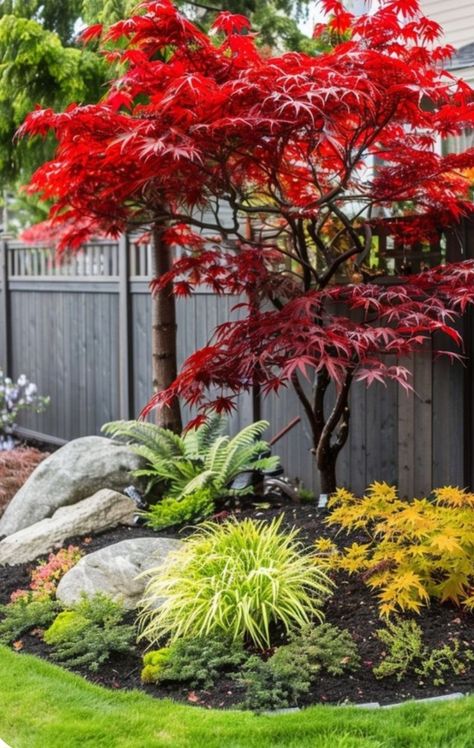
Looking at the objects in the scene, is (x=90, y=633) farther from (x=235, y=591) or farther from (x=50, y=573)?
(x=50, y=573)

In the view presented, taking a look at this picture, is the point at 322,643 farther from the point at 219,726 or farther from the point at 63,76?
the point at 63,76

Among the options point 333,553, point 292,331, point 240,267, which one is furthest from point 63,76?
point 333,553

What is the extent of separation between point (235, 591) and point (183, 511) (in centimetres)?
177

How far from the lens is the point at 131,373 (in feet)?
30.0

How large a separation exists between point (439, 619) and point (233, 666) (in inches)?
37.3

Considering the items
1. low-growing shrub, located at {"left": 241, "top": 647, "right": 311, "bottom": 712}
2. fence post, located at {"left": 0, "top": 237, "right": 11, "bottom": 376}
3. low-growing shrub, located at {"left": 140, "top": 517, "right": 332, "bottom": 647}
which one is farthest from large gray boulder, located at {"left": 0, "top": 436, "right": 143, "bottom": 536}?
fence post, located at {"left": 0, "top": 237, "right": 11, "bottom": 376}

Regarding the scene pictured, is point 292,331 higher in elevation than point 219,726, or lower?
higher

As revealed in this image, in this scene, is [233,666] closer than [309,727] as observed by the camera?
No

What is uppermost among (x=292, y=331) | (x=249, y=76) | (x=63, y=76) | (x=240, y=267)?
(x=63, y=76)

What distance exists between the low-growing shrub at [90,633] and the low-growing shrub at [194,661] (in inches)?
8.2

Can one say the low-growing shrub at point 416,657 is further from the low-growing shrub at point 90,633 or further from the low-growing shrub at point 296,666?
the low-growing shrub at point 90,633

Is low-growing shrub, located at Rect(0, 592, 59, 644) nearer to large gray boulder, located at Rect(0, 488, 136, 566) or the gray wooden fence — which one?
large gray boulder, located at Rect(0, 488, 136, 566)

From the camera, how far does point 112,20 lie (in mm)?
7656

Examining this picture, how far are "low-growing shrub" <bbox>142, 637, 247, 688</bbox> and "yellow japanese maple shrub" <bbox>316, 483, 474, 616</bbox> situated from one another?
0.68 metres
